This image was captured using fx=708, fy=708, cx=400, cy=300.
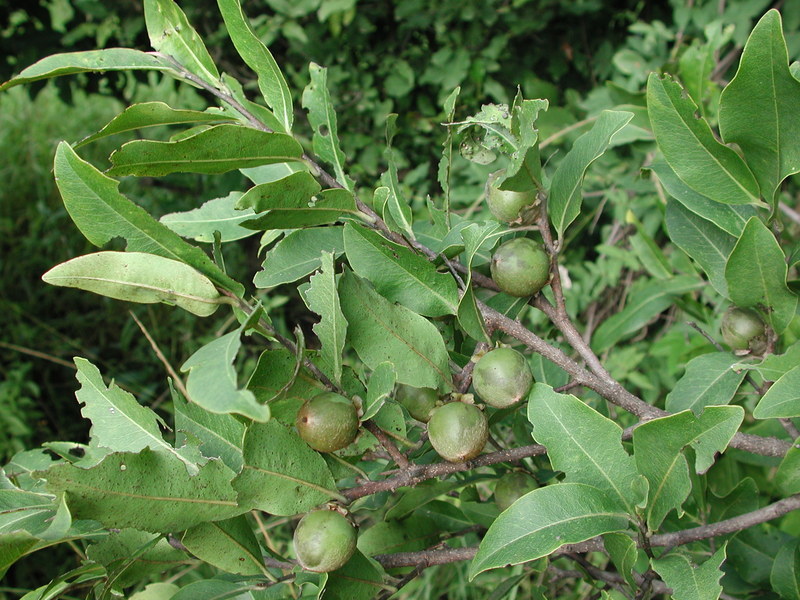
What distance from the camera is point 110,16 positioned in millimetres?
2971

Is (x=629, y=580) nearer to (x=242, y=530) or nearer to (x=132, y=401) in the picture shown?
(x=242, y=530)

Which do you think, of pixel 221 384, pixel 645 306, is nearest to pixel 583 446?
pixel 221 384

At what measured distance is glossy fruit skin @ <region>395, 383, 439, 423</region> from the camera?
83 centimetres

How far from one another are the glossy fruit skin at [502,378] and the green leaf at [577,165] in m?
0.20

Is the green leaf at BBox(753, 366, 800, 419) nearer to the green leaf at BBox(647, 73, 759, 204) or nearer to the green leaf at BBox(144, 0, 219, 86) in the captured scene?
the green leaf at BBox(647, 73, 759, 204)

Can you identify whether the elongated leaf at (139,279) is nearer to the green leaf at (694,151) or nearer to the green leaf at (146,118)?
the green leaf at (146,118)

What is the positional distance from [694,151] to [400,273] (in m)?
0.39

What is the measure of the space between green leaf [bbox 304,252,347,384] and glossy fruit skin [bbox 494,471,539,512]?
33 cm

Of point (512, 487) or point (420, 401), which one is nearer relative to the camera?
point (420, 401)

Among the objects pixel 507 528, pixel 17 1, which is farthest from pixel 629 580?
pixel 17 1

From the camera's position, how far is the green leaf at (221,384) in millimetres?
537

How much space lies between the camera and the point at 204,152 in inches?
27.6

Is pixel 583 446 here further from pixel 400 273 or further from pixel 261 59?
pixel 261 59

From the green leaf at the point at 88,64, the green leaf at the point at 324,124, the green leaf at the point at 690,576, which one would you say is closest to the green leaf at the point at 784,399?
the green leaf at the point at 690,576
